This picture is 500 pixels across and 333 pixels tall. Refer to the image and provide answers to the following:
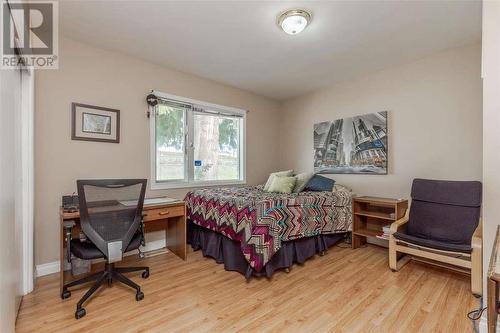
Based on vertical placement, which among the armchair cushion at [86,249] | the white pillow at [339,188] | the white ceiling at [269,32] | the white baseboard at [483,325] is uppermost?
the white ceiling at [269,32]

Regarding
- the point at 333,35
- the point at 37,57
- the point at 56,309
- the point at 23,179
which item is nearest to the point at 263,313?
the point at 56,309

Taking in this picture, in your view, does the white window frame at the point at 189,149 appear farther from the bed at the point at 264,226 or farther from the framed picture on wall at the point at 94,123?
the framed picture on wall at the point at 94,123

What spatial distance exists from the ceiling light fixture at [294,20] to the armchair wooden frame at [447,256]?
7.29ft

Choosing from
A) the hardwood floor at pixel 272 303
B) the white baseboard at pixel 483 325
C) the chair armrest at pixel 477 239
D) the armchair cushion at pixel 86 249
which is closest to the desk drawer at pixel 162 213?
the armchair cushion at pixel 86 249

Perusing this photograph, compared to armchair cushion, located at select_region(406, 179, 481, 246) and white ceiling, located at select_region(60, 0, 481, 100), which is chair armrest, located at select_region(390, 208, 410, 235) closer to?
armchair cushion, located at select_region(406, 179, 481, 246)

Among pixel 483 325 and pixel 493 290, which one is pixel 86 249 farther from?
pixel 483 325

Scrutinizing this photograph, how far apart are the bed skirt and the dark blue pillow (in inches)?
24.9

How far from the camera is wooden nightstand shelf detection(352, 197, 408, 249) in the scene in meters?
2.90

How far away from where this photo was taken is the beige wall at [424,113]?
261cm

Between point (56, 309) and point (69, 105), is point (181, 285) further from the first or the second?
point (69, 105)

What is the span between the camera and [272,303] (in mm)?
1917

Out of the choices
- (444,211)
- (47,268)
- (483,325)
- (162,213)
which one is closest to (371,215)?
(444,211)

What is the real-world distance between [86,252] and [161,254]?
1.22 m

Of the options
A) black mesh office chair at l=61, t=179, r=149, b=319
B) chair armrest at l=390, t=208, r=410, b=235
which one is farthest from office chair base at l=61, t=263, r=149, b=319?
chair armrest at l=390, t=208, r=410, b=235
